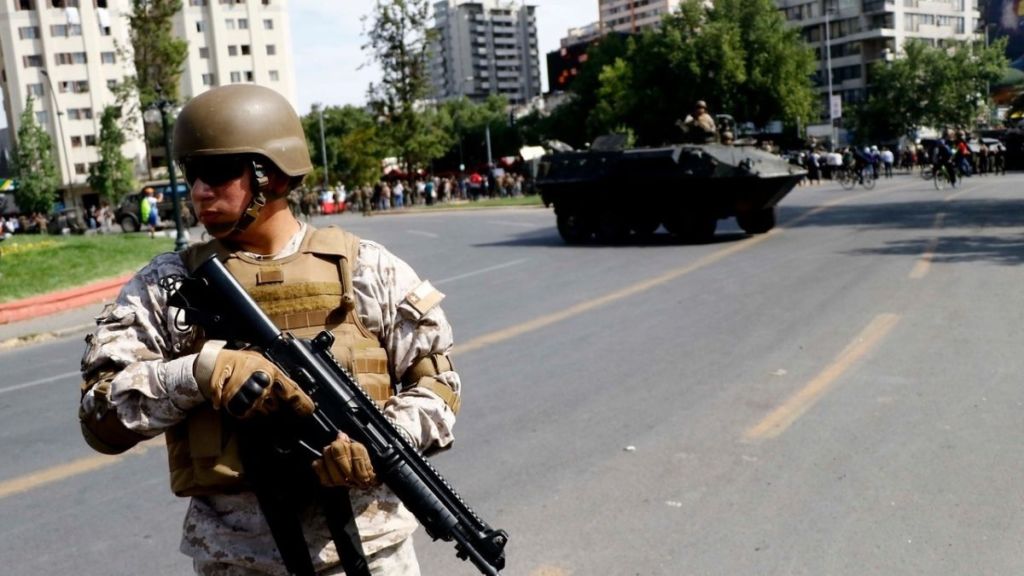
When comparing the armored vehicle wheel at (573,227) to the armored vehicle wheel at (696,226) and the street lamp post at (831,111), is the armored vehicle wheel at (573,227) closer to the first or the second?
the armored vehicle wheel at (696,226)

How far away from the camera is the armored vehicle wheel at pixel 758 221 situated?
17344 millimetres

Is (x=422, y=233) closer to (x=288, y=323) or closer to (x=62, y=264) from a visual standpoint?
(x=62, y=264)

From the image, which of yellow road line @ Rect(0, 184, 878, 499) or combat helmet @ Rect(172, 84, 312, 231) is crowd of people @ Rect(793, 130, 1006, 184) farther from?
combat helmet @ Rect(172, 84, 312, 231)

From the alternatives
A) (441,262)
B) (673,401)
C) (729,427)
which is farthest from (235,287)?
(441,262)

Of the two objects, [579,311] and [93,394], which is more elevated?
[93,394]

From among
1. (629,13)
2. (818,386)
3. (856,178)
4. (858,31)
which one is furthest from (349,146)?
(629,13)

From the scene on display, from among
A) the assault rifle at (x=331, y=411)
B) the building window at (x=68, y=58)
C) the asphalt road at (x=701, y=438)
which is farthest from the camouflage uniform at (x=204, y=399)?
the building window at (x=68, y=58)

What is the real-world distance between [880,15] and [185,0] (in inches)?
2347

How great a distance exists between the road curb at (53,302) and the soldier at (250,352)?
10047mm

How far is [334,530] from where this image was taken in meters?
2.15

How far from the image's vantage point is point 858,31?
87.8 meters

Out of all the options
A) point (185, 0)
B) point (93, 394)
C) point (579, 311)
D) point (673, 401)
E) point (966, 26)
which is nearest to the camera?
point (93, 394)

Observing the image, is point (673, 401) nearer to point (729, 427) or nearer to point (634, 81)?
point (729, 427)

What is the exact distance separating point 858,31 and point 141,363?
93839mm
